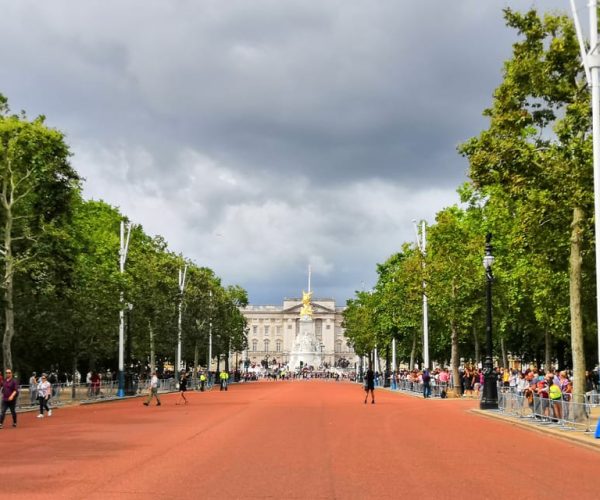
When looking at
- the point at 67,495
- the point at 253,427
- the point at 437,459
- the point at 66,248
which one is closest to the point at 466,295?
the point at 66,248

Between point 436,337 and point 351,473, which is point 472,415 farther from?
point 436,337

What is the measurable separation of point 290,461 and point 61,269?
2661 cm

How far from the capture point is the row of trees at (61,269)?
127 feet

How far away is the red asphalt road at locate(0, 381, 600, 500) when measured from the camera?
39.2ft

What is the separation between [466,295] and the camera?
50781mm

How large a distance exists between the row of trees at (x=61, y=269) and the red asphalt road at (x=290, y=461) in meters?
14.0

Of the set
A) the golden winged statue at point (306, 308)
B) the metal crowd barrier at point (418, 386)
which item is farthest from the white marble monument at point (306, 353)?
the metal crowd barrier at point (418, 386)

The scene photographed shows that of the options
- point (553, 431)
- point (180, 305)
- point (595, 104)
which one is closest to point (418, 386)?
point (180, 305)

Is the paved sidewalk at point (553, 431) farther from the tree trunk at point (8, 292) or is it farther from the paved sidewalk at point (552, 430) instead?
the tree trunk at point (8, 292)

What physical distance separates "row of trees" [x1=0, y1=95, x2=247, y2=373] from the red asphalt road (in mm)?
13956

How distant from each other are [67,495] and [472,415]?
22877 mm

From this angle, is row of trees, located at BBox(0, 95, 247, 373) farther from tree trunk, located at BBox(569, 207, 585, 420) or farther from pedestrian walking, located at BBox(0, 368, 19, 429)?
tree trunk, located at BBox(569, 207, 585, 420)

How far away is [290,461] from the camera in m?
15.5

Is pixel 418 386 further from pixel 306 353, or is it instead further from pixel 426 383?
pixel 306 353
